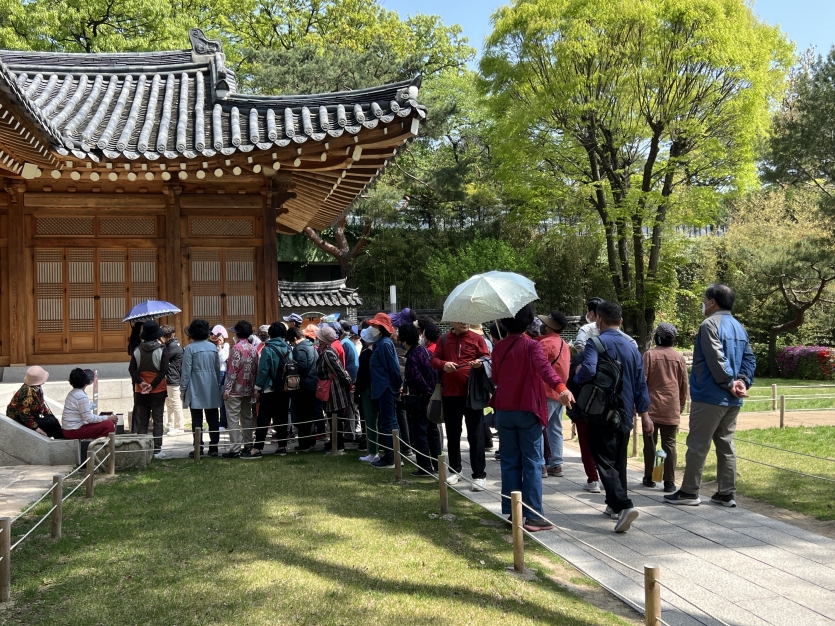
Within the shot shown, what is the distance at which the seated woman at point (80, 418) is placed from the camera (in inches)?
335

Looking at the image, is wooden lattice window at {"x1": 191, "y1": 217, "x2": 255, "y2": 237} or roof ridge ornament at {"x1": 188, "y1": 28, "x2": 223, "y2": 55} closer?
wooden lattice window at {"x1": 191, "y1": 217, "x2": 255, "y2": 237}

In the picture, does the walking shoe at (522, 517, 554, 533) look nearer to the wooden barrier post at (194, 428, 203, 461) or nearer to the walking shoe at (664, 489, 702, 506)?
the walking shoe at (664, 489, 702, 506)

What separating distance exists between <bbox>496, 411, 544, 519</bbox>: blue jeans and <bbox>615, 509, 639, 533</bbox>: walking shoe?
653 millimetres

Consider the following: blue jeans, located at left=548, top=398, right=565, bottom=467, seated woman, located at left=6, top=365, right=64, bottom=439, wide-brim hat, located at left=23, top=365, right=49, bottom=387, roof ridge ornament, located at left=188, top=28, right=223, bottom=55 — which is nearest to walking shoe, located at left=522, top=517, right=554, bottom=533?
blue jeans, located at left=548, top=398, right=565, bottom=467

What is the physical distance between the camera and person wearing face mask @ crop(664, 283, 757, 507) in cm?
685

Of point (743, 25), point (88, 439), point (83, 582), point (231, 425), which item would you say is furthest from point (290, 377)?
point (743, 25)

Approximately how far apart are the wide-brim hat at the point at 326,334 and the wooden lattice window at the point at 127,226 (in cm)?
449

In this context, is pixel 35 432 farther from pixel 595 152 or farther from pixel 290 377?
pixel 595 152

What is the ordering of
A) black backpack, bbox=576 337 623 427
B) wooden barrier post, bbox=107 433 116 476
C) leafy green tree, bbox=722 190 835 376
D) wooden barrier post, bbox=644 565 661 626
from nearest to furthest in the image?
wooden barrier post, bbox=644 565 661 626
black backpack, bbox=576 337 623 427
wooden barrier post, bbox=107 433 116 476
leafy green tree, bbox=722 190 835 376

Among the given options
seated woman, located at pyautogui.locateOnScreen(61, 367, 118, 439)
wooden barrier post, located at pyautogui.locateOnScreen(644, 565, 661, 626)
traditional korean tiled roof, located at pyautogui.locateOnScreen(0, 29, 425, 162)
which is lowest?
wooden barrier post, located at pyautogui.locateOnScreen(644, 565, 661, 626)

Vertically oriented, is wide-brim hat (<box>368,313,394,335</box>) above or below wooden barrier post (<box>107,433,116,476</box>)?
above

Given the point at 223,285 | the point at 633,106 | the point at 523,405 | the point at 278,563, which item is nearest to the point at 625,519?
the point at 523,405

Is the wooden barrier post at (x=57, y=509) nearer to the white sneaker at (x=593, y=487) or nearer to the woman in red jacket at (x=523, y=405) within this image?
the woman in red jacket at (x=523, y=405)

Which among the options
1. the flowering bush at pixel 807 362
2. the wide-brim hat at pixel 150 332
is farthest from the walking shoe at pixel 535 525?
the flowering bush at pixel 807 362
